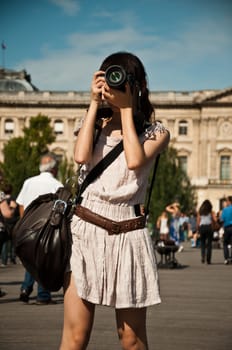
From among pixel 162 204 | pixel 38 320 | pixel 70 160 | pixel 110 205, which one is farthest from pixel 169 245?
pixel 70 160

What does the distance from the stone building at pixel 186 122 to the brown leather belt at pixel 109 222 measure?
7730 cm

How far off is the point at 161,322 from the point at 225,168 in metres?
75.7

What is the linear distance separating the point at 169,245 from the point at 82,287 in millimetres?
15854

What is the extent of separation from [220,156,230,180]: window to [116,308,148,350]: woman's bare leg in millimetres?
79686

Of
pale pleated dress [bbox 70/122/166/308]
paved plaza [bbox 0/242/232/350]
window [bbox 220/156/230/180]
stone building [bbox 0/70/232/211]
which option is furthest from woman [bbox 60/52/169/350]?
window [bbox 220/156/230/180]

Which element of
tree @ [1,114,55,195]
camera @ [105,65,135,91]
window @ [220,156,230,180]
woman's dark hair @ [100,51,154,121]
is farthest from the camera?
window @ [220,156,230,180]

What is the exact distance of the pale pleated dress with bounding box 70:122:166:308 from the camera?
166 inches

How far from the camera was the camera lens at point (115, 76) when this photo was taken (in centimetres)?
411

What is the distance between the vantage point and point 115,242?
4.24 m

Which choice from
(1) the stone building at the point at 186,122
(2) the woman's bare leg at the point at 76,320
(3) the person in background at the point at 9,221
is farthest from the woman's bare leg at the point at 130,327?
(1) the stone building at the point at 186,122

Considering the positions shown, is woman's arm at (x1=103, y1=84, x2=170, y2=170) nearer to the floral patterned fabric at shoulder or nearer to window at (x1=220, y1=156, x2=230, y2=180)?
the floral patterned fabric at shoulder

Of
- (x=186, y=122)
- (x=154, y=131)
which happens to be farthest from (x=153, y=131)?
(x=186, y=122)

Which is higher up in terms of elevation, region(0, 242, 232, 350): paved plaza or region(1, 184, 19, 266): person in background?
region(1, 184, 19, 266): person in background

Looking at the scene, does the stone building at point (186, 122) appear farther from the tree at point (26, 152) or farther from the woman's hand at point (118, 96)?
the woman's hand at point (118, 96)
